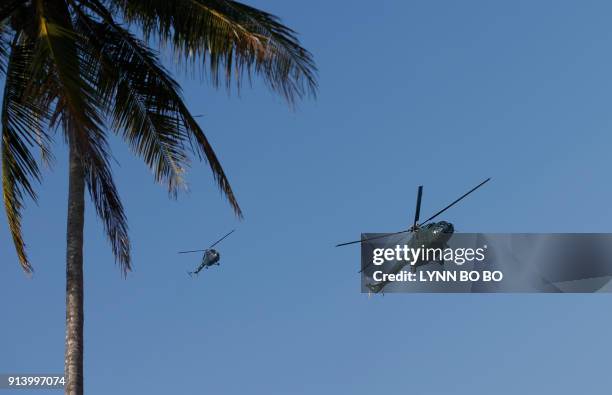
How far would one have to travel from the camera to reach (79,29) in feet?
Answer: 62.9

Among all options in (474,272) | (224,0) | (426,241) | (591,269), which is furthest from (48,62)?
(426,241)

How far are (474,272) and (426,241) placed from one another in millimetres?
7745

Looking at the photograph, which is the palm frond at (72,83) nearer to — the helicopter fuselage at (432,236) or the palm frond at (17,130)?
the palm frond at (17,130)

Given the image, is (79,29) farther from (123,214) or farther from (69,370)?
(69,370)

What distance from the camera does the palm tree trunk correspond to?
16797mm

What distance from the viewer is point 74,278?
1731 cm

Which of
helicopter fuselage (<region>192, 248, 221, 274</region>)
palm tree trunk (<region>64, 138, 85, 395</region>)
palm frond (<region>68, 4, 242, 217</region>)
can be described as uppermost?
helicopter fuselage (<region>192, 248, 221, 274</region>)

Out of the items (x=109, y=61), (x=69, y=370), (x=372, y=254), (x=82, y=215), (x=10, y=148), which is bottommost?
(x=69, y=370)

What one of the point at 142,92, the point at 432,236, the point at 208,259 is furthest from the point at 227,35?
the point at 208,259

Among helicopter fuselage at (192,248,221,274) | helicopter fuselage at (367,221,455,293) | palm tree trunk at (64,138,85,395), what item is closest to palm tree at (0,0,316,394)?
palm tree trunk at (64,138,85,395)

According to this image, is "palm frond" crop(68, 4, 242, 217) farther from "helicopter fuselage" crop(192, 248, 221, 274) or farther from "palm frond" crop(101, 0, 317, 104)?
"helicopter fuselage" crop(192, 248, 221, 274)

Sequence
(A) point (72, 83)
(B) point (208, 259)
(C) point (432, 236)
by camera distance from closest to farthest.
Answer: (A) point (72, 83), (C) point (432, 236), (B) point (208, 259)

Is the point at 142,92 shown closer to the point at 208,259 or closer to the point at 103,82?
the point at 103,82

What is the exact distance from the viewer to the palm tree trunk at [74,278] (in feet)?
55.1
